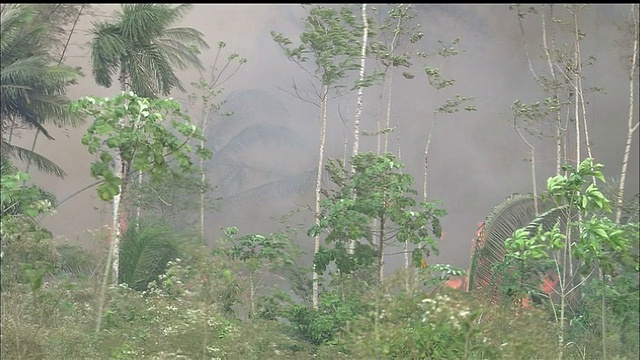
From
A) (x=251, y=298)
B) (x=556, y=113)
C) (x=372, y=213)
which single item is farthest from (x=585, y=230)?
(x=251, y=298)

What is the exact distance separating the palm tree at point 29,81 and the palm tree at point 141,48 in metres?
0.33

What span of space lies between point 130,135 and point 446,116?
2985mm

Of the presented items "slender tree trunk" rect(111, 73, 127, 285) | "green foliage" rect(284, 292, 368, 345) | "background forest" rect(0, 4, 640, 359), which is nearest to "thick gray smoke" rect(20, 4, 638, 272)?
"background forest" rect(0, 4, 640, 359)

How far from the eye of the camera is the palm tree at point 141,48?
19.2 ft

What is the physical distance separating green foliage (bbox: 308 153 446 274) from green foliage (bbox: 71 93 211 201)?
5.80 feet

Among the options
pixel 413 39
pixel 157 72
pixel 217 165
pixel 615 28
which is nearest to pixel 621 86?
pixel 615 28

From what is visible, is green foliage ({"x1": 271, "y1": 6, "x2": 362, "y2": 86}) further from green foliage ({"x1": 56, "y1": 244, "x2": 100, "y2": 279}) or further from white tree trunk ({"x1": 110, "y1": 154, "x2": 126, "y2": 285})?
Answer: green foliage ({"x1": 56, "y1": 244, "x2": 100, "y2": 279})

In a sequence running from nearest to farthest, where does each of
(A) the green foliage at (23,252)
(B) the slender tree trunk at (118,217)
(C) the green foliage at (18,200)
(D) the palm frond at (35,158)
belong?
(A) the green foliage at (23,252)
(C) the green foliage at (18,200)
(B) the slender tree trunk at (118,217)
(D) the palm frond at (35,158)

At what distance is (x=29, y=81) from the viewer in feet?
19.7

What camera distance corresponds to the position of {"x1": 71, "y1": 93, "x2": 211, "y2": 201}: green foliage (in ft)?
12.5

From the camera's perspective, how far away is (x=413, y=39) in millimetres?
5914

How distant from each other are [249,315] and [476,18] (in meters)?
3.28

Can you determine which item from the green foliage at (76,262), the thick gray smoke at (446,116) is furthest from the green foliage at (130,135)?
the thick gray smoke at (446,116)

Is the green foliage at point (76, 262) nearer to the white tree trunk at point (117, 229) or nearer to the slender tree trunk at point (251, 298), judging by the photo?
the white tree trunk at point (117, 229)
